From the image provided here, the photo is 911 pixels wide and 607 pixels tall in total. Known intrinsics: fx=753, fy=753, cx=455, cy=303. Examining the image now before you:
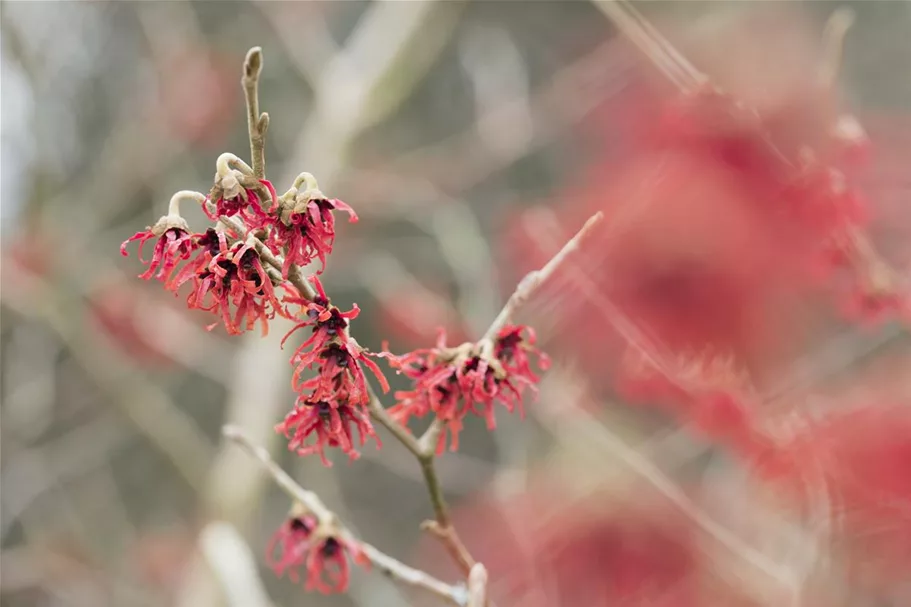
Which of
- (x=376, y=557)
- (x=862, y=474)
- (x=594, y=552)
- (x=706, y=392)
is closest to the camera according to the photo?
(x=376, y=557)

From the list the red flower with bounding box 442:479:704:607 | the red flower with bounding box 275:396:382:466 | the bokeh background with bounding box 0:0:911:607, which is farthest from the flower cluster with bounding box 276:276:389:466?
the red flower with bounding box 442:479:704:607

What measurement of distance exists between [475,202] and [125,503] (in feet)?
7.70

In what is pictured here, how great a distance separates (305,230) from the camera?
40cm

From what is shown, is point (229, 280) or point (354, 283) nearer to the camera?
point (229, 280)

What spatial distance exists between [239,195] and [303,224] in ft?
0.12

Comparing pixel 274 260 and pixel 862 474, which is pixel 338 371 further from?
pixel 862 474

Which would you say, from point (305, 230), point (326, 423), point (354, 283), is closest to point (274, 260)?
point (305, 230)

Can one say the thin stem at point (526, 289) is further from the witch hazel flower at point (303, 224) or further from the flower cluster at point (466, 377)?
the witch hazel flower at point (303, 224)

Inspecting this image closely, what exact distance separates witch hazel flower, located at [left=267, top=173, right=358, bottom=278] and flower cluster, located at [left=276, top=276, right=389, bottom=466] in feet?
0.07

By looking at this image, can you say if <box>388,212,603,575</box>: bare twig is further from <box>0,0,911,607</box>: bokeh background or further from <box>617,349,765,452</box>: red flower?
<box>617,349,765,452</box>: red flower

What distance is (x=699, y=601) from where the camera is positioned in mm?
1465

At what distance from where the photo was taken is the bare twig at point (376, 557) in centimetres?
53

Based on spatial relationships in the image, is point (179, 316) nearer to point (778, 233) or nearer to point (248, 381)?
point (248, 381)

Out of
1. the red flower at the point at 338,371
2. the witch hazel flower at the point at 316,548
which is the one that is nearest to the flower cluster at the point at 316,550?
the witch hazel flower at the point at 316,548
